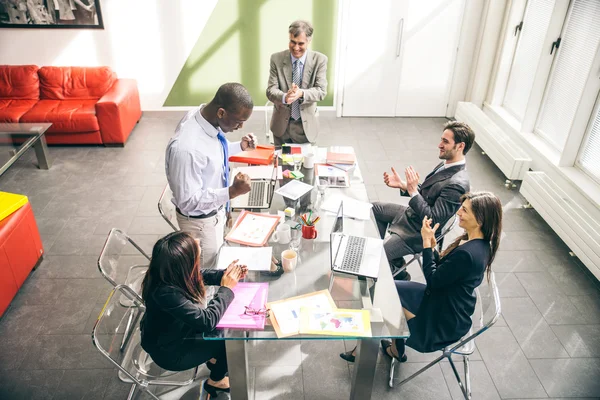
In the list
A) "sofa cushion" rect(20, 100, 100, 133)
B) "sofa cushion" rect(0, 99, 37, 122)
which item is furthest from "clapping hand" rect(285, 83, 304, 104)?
"sofa cushion" rect(0, 99, 37, 122)

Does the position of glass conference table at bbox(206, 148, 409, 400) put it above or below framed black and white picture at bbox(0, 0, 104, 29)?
below

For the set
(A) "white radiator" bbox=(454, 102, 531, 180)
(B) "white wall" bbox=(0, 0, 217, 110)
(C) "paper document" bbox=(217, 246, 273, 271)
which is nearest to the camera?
(C) "paper document" bbox=(217, 246, 273, 271)

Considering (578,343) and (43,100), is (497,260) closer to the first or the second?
(578,343)

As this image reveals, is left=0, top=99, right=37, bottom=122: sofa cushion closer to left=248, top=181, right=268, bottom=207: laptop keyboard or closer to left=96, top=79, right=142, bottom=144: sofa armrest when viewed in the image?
left=96, top=79, right=142, bottom=144: sofa armrest

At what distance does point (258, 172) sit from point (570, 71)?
11.6 feet

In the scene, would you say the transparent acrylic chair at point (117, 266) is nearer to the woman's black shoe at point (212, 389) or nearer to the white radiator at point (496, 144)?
the woman's black shoe at point (212, 389)

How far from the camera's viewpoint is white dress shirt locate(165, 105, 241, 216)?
2.73 m

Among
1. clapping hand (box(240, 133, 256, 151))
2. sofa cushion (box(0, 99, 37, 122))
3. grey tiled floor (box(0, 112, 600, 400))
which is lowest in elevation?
grey tiled floor (box(0, 112, 600, 400))

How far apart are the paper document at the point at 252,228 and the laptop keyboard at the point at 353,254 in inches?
20.3

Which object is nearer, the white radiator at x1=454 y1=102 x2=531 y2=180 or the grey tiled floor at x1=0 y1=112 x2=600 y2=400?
the grey tiled floor at x1=0 y1=112 x2=600 y2=400

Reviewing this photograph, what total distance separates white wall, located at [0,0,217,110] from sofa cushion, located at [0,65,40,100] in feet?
1.29

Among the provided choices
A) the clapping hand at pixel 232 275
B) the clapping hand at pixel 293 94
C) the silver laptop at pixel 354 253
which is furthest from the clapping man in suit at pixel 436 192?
the clapping hand at pixel 232 275

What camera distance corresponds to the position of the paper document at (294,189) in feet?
11.1

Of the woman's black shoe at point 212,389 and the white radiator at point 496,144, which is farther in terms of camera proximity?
the white radiator at point 496,144
